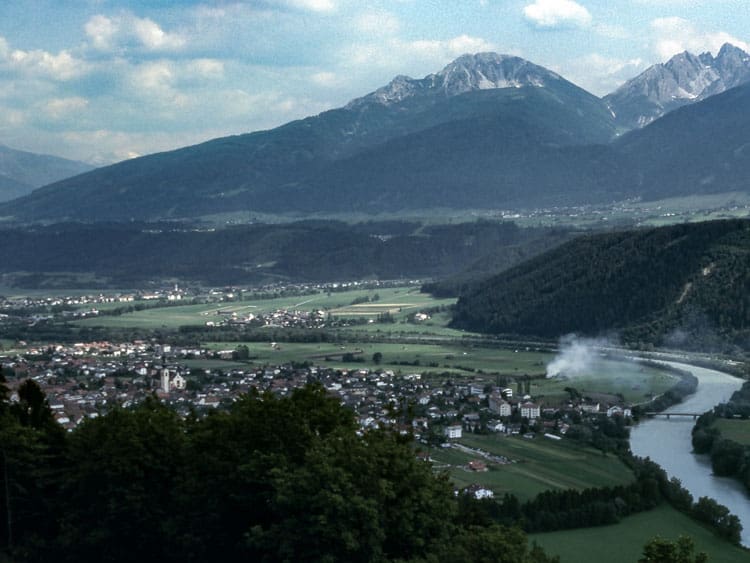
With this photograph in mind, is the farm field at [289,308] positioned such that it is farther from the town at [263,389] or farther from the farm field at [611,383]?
the farm field at [611,383]

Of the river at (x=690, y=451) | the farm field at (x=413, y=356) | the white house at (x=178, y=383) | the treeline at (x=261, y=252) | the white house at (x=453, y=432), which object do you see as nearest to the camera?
the river at (x=690, y=451)

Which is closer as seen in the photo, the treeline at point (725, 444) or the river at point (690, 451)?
the river at point (690, 451)

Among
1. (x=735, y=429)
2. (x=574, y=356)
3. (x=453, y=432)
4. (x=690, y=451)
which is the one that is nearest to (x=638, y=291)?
(x=574, y=356)

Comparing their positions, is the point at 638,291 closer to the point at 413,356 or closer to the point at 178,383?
the point at 413,356

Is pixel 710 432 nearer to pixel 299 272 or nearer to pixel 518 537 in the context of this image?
pixel 518 537

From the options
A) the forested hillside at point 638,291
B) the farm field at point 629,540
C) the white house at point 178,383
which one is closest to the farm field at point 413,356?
the forested hillside at point 638,291

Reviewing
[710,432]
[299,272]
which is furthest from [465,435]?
[299,272]
